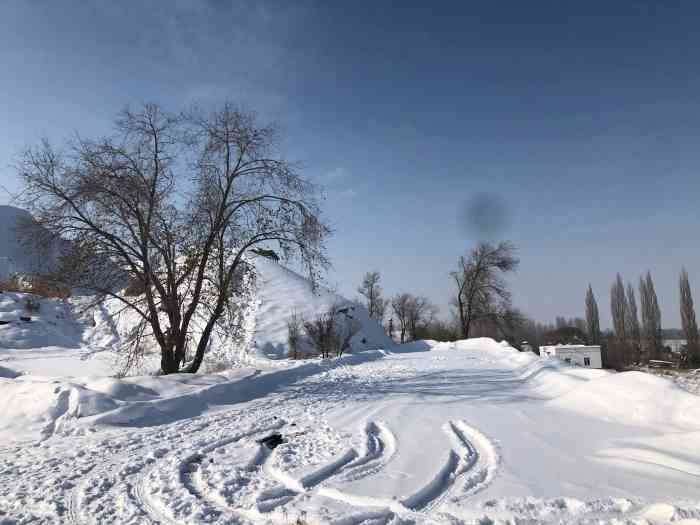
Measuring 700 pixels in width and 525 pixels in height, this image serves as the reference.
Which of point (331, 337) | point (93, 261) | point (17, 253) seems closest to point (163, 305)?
point (93, 261)

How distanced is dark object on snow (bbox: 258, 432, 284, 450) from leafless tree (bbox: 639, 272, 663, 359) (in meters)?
51.1

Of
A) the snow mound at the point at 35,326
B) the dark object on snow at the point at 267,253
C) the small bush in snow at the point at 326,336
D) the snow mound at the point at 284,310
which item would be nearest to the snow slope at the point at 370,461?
the dark object on snow at the point at 267,253

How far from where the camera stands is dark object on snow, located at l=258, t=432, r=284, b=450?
195 inches

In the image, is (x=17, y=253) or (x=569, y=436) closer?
(x=569, y=436)

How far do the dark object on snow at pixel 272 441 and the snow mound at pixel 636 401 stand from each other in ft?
14.0

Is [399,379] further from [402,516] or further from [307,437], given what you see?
[402,516]

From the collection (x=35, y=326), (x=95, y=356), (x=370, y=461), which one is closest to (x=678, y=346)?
(x=95, y=356)

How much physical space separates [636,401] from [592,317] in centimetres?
5792

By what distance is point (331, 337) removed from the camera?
2472 centimetres

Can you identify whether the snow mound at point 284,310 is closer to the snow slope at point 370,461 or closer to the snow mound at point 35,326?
the snow mound at point 35,326

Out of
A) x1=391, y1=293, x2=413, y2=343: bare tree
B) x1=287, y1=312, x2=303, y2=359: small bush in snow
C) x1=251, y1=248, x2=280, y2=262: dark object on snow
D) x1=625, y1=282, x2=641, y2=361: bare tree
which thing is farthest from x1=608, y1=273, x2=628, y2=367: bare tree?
x1=251, y1=248, x2=280, y2=262: dark object on snow

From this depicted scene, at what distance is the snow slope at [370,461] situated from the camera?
10.3 ft

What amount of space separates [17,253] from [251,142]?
677cm

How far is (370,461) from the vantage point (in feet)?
14.1
